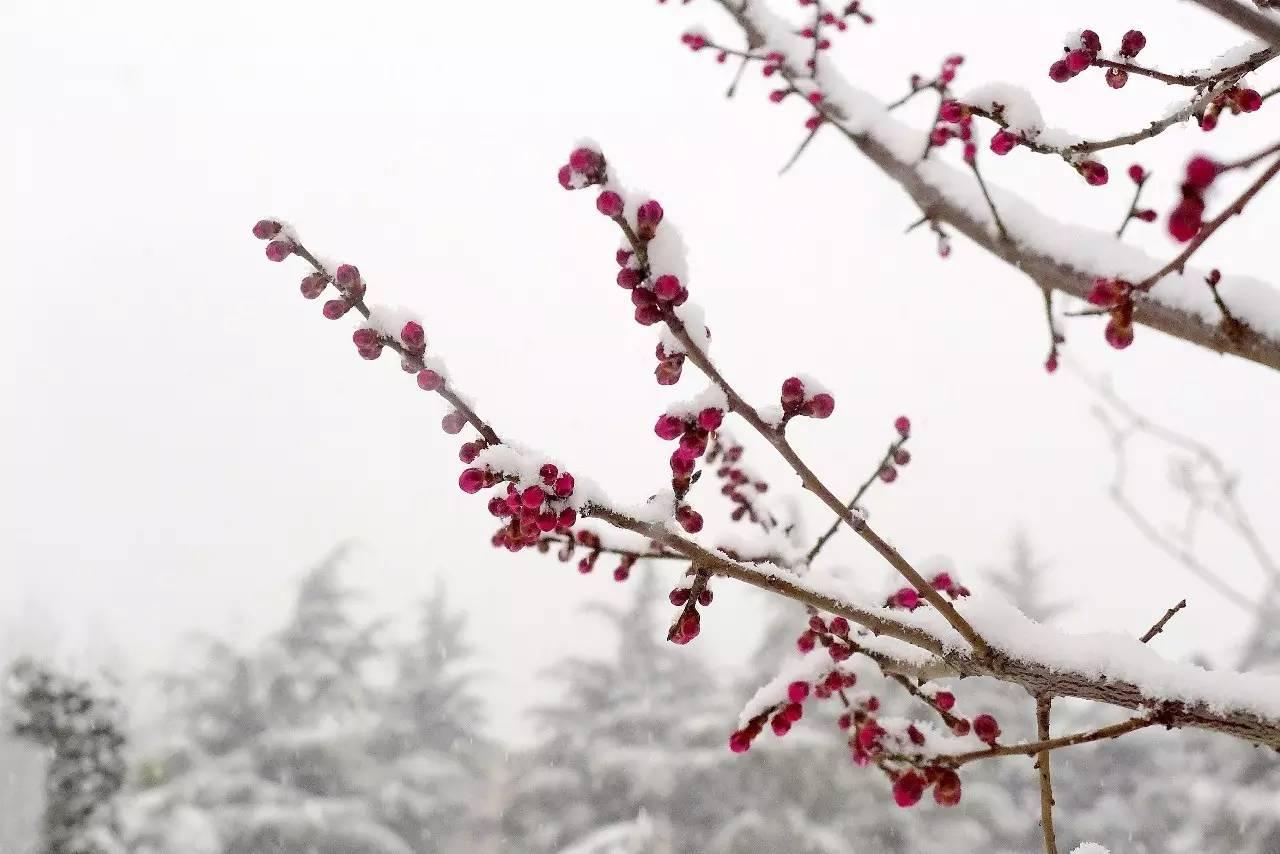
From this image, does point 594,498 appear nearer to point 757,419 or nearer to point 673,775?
point 757,419

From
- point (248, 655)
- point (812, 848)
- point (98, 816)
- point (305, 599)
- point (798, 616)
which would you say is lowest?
point (98, 816)

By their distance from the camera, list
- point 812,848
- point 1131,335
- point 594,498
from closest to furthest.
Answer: point 1131,335
point 594,498
point 812,848

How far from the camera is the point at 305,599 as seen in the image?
1423 cm

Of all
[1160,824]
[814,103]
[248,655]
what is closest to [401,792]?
[248,655]

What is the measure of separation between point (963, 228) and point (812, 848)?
11710 mm

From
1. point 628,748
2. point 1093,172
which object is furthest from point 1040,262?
point 628,748

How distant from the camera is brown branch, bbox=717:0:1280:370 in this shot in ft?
5.56

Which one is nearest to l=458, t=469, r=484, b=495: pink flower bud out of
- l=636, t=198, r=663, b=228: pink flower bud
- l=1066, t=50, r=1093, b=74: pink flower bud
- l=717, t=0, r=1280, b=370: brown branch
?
l=636, t=198, r=663, b=228: pink flower bud

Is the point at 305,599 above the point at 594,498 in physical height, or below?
above

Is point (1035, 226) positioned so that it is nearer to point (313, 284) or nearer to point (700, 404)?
point (700, 404)

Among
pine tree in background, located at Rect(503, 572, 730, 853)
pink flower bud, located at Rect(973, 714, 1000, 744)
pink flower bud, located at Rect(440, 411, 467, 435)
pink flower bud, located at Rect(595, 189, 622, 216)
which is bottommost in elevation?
pink flower bud, located at Rect(973, 714, 1000, 744)

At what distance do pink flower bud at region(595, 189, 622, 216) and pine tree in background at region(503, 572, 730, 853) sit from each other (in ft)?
42.9

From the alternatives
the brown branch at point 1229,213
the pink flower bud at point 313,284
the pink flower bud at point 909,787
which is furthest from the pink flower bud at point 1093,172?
the pink flower bud at point 313,284

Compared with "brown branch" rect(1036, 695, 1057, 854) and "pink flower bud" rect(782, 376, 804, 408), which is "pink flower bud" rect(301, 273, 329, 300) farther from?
"brown branch" rect(1036, 695, 1057, 854)
